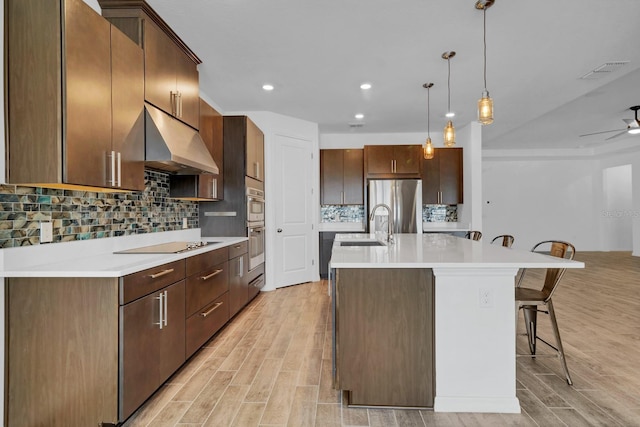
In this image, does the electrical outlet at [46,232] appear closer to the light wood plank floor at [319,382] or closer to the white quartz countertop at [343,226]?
the light wood plank floor at [319,382]

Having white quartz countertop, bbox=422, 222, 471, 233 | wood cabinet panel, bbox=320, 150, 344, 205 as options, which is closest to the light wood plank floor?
white quartz countertop, bbox=422, 222, 471, 233

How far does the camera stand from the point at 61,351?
171 cm

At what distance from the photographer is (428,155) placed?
378 cm

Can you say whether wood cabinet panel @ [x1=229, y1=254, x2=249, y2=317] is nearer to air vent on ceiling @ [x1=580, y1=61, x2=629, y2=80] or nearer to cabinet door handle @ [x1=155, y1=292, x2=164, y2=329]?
cabinet door handle @ [x1=155, y1=292, x2=164, y2=329]

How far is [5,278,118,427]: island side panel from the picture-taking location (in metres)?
1.70

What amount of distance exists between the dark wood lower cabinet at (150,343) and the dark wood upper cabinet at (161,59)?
1394 mm

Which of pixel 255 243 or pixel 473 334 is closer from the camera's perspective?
pixel 473 334

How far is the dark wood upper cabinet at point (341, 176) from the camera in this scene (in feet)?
20.1

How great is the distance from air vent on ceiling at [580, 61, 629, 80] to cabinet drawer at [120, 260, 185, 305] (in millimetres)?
4247

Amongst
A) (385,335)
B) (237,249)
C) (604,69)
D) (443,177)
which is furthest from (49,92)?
(443,177)

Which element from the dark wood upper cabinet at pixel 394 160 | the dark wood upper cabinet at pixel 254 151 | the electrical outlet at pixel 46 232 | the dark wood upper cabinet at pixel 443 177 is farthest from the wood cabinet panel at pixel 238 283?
the dark wood upper cabinet at pixel 443 177

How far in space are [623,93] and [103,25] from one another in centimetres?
572

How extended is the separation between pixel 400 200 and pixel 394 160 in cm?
70

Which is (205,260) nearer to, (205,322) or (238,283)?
(205,322)
